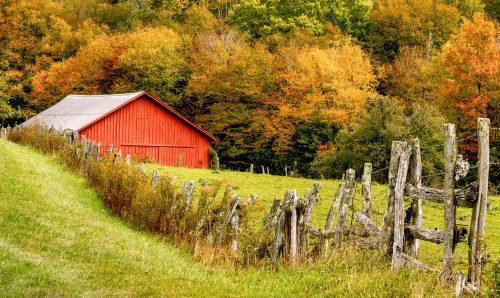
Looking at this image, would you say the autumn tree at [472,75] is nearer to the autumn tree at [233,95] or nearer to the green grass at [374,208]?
the green grass at [374,208]

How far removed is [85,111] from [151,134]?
5.32 metres

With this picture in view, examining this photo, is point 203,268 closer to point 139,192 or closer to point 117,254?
point 117,254

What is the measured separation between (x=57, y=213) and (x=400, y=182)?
28.9 feet

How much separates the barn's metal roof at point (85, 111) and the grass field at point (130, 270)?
25962 mm

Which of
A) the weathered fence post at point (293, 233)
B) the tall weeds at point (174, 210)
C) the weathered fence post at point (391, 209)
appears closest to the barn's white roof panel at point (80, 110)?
the tall weeds at point (174, 210)

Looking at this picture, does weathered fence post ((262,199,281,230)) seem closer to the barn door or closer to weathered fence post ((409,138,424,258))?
weathered fence post ((409,138,424,258))

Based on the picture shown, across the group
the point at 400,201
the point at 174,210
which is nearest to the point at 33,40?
the point at 174,210

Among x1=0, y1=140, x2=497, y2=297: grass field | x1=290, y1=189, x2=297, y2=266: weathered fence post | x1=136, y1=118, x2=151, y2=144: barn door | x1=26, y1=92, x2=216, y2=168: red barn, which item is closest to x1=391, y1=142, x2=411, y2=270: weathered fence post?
x1=0, y1=140, x2=497, y2=297: grass field

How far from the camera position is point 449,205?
788 centimetres

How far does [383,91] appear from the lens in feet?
191

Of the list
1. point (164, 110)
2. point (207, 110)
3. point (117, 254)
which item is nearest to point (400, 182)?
point (117, 254)

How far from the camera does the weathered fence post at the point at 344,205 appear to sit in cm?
988

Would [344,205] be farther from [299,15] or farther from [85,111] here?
[299,15]

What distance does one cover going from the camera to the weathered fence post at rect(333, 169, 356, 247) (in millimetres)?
9883
